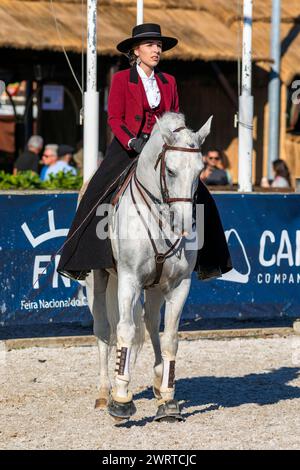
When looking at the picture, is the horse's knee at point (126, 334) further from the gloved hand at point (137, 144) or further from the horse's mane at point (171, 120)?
the horse's mane at point (171, 120)

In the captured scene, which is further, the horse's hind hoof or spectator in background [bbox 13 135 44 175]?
spectator in background [bbox 13 135 44 175]

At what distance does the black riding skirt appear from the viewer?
898 cm

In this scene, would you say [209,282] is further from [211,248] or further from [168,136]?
[168,136]

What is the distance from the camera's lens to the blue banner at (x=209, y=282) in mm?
12008

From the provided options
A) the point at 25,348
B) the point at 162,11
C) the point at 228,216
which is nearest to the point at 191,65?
the point at 162,11

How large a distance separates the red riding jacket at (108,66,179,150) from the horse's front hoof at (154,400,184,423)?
196 cm

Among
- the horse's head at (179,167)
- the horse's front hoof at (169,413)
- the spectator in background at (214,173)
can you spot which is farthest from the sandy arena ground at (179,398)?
the spectator in background at (214,173)

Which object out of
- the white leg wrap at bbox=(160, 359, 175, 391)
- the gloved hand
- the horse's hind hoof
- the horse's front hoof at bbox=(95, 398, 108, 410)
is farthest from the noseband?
the horse's front hoof at bbox=(95, 398, 108, 410)

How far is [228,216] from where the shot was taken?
12.8m

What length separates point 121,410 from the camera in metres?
8.45

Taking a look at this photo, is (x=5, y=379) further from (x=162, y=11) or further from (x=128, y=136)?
(x=162, y=11)

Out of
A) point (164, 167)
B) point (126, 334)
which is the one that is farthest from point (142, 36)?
point (126, 334)

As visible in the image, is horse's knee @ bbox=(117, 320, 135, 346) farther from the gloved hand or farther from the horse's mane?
the horse's mane

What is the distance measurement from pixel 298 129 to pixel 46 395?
45.6ft
